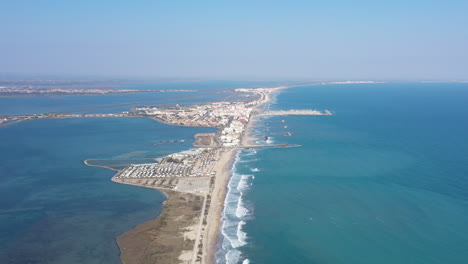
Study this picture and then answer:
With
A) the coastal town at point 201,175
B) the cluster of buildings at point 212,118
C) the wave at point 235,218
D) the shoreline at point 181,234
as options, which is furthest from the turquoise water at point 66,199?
the cluster of buildings at point 212,118

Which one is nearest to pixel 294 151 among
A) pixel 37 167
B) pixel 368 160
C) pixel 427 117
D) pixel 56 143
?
pixel 368 160

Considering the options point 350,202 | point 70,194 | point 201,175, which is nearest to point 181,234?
point 201,175

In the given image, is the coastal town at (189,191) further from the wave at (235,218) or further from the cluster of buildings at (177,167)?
the wave at (235,218)

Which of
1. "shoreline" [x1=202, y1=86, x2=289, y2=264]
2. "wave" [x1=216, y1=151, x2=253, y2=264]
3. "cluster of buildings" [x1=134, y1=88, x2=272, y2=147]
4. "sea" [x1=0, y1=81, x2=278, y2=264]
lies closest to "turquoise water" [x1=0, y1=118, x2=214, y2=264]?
"sea" [x1=0, y1=81, x2=278, y2=264]

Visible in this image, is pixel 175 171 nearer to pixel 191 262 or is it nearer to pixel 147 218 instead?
pixel 147 218

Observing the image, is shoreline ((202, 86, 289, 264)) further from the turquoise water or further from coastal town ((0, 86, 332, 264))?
the turquoise water

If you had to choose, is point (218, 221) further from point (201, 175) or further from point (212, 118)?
point (212, 118)
